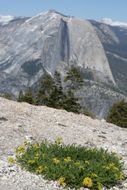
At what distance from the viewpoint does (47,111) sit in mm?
29484

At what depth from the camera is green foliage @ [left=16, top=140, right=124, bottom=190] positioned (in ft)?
42.6

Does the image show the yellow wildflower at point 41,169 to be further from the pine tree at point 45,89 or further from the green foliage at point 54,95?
the pine tree at point 45,89

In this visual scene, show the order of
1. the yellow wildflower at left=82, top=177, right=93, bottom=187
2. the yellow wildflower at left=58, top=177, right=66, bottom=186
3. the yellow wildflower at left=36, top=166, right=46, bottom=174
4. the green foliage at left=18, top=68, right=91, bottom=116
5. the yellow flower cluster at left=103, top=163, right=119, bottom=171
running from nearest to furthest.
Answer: the yellow wildflower at left=82, top=177, right=93, bottom=187
the yellow wildflower at left=58, top=177, right=66, bottom=186
the yellow flower cluster at left=103, top=163, right=119, bottom=171
the yellow wildflower at left=36, top=166, right=46, bottom=174
the green foliage at left=18, top=68, right=91, bottom=116

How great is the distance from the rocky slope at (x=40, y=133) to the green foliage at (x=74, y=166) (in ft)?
0.91

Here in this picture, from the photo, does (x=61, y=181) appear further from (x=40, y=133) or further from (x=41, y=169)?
(x=40, y=133)

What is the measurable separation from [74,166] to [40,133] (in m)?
9.81

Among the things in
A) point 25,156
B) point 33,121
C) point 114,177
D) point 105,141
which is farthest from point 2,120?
point 114,177

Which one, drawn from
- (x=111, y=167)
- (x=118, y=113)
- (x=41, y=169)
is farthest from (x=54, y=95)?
(x=111, y=167)

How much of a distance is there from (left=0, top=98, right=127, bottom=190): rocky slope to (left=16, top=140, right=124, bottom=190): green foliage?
0.28 m

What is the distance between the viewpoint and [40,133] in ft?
75.3

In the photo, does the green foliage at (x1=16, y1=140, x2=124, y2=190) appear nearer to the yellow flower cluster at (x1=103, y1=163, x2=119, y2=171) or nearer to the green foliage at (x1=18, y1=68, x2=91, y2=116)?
the yellow flower cluster at (x1=103, y1=163, x2=119, y2=171)

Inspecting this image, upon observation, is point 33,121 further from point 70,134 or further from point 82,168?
point 82,168

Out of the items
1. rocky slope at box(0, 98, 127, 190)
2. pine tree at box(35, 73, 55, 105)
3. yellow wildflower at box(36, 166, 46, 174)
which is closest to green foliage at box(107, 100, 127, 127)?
pine tree at box(35, 73, 55, 105)

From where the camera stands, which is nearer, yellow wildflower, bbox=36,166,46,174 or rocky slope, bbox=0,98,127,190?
rocky slope, bbox=0,98,127,190
